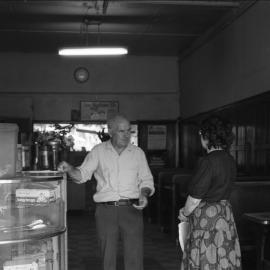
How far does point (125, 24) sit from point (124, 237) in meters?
Result: 5.78

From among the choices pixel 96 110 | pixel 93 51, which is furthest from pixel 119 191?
pixel 96 110

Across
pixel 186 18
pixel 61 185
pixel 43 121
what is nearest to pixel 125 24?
pixel 186 18

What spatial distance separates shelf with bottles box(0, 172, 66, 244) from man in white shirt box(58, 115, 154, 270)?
844 millimetres

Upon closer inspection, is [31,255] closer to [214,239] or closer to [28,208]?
[28,208]

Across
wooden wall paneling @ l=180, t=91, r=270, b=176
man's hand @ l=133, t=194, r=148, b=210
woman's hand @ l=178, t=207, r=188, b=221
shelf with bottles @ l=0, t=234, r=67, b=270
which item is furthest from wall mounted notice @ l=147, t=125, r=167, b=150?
shelf with bottles @ l=0, t=234, r=67, b=270

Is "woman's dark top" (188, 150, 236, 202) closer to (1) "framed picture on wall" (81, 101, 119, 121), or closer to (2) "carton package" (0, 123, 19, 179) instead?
(2) "carton package" (0, 123, 19, 179)

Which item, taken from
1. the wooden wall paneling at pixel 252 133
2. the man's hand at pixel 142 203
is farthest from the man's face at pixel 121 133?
the wooden wall paneling at pixel 252 133

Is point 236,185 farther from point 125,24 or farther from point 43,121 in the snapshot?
point 43,121

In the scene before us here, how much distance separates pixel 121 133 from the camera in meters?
4.38

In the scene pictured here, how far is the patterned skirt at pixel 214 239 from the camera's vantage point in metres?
3.89

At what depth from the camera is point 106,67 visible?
39.5 feet

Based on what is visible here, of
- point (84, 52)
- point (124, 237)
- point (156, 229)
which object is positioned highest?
point (84, 52)

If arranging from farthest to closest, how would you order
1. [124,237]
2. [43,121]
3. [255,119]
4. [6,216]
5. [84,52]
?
[43,121]
[84,52]
[255,119]
[124,237]
[6,216]

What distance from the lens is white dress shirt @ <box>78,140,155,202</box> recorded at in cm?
435
